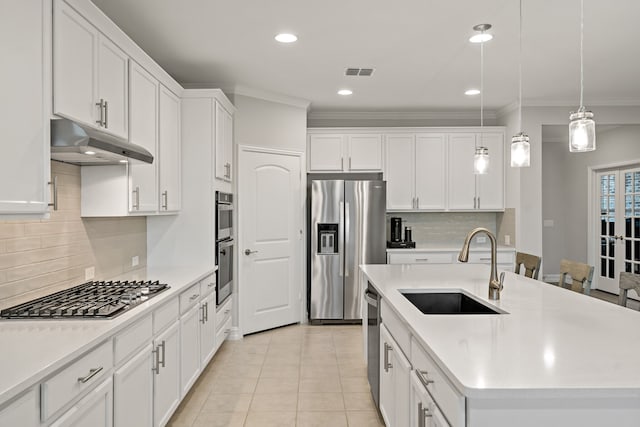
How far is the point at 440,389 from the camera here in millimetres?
1487

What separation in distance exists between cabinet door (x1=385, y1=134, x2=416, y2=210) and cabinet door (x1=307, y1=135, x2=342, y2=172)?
23.2 inches

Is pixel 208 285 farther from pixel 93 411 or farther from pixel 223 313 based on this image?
pixel 93 411

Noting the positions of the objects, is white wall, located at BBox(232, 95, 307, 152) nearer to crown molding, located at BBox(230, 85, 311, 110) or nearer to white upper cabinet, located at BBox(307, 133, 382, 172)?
crown molding, located at BBox(230, 85, 311, 110)

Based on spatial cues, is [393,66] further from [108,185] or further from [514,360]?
[514,360]

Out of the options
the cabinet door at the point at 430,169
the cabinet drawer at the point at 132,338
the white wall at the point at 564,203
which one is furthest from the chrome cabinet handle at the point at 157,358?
the white wall at the point at 564,203

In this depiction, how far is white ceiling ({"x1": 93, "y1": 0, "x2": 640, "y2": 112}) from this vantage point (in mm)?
3113

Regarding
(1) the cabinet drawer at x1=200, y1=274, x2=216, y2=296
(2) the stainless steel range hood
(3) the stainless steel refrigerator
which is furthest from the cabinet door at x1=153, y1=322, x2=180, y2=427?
(3) the stainless steel refrigerator

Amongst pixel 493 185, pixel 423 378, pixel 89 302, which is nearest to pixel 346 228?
pixel 493 185

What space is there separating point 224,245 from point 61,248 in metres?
1.82

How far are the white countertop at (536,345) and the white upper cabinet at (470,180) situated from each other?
3.37m

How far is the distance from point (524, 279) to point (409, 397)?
155 cm

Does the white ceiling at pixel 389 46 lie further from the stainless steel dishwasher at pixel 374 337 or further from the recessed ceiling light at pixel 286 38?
the stainless steel dishwasher at pixel 374 337

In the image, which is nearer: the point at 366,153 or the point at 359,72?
the point at 359,72

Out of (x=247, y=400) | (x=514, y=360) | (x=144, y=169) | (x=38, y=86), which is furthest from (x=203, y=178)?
(x=514, y=360)
